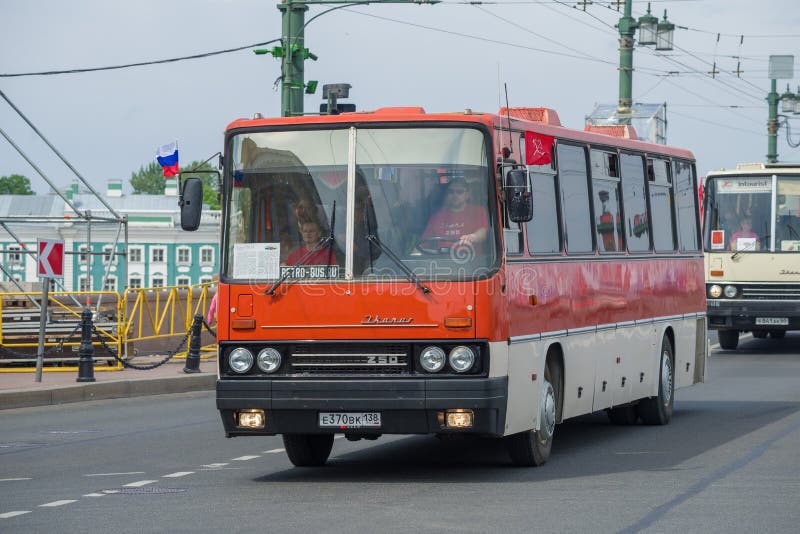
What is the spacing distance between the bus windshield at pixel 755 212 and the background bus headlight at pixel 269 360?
1983 cm

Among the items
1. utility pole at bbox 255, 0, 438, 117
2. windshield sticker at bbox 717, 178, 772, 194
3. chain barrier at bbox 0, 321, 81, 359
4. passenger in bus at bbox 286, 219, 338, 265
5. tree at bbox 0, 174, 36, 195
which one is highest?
tree at bbox 0, 174, 36, 195

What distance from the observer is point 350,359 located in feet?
39.6

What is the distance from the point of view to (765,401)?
20.8 m

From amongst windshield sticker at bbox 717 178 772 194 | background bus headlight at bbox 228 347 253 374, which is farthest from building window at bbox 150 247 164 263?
background bus headlight at bbox 228 347 253 374

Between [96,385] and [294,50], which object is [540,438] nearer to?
[96,385]

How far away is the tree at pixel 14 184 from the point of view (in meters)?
164

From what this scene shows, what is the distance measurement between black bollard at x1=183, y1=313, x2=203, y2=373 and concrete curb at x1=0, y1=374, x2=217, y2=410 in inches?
22.4

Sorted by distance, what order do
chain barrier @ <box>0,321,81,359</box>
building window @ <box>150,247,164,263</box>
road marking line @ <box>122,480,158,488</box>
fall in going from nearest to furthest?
→ road marking line @ <box>122,480,158,488</box>, chain barrier @ <box>0,321,81,359</box>, building window @ <box>150,247,164,263</box>

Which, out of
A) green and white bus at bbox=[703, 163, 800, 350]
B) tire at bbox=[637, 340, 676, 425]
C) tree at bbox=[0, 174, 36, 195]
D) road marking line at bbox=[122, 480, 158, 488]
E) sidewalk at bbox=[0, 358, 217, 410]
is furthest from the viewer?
tree at bbox=[0, 174, 36, 195]

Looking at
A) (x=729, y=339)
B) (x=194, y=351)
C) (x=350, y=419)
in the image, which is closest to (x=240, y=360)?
(x=350, y=419)

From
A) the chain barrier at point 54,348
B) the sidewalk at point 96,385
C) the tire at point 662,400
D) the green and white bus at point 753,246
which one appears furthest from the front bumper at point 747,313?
the tire at point 662,400

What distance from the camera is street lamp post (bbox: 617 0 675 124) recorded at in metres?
32.5

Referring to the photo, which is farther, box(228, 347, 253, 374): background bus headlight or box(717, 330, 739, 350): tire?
box(717, 330, 739, 350): tire

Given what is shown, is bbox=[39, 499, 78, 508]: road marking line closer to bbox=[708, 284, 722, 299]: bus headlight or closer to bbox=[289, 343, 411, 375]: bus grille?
bbox=[289, 343, 411, 375]: bus grille
